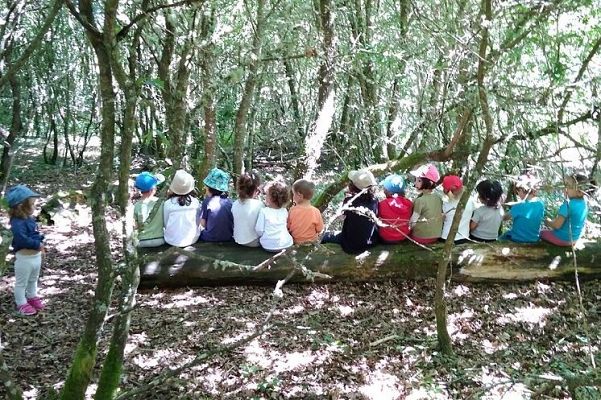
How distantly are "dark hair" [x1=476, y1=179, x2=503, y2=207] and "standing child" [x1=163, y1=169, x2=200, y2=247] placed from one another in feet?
11.2

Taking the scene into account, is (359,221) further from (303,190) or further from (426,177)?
(426,177)

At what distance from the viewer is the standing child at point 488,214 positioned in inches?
244

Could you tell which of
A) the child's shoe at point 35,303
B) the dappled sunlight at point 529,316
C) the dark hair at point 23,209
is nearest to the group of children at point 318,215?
the dappled sunlight at point 529,316

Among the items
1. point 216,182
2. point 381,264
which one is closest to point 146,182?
point 216,182

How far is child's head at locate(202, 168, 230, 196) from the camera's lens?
6.03 m

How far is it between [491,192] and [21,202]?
503 cm

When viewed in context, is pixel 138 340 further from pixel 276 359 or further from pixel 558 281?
pixel 558 281

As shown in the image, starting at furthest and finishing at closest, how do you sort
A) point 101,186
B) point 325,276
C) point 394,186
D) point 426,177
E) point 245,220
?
point 394,186 < point 426,177 < point 245,220 < point 325,276 < point 101,186

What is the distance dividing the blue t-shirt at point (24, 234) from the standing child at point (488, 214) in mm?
4772

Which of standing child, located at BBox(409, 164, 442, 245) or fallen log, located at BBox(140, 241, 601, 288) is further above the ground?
standing child, located at BBox(409, 164, 442, 245)

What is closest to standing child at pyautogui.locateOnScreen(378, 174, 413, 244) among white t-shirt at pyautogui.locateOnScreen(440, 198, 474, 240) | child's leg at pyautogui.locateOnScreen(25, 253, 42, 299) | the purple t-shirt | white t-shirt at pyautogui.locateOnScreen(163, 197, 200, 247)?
white t-shirt at pyautogui.locateOnScreen(440, 198, 474, 240)

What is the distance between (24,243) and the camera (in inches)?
195

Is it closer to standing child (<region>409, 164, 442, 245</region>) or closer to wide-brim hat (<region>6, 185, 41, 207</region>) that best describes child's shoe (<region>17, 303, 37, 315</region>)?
wide-brim hat (<region>6, 185, 41, 207</region>)

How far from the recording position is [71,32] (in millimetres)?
10117
